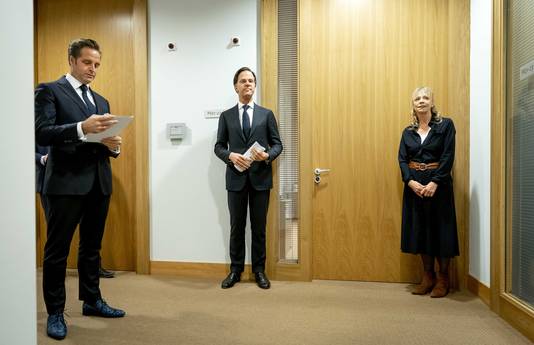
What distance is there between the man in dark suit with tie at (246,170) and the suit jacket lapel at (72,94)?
1.07 metres

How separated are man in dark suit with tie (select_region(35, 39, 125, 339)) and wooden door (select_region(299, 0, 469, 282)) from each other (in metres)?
1.59

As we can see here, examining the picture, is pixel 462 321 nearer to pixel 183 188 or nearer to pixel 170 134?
pixel 183 188

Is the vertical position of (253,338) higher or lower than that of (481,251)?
lower

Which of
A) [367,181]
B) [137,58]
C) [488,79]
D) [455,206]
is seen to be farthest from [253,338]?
[137,58]

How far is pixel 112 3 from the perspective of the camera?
3371mm

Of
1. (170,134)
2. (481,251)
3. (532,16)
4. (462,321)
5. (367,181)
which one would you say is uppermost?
(532,16)

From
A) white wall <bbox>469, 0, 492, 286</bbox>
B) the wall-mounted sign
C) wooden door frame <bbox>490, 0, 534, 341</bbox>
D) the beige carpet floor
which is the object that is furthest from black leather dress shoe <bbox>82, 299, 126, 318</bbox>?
white wall <bbox>469, 0, 492, 286</bbox>

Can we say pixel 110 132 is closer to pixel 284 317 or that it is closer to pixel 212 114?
pixel 212 114

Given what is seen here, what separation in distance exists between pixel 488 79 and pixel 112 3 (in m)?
3.17

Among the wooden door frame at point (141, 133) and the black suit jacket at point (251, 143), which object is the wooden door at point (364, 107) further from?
the wooden door frame at point (141, 133)

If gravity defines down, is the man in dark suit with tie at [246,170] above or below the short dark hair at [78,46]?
below

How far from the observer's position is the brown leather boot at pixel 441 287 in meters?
2.55

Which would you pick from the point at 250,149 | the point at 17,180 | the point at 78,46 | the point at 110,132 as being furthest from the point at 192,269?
the point at 17,180

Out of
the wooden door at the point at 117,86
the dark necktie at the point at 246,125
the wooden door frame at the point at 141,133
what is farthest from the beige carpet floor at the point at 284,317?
the dark necktie at the point at 246,125
